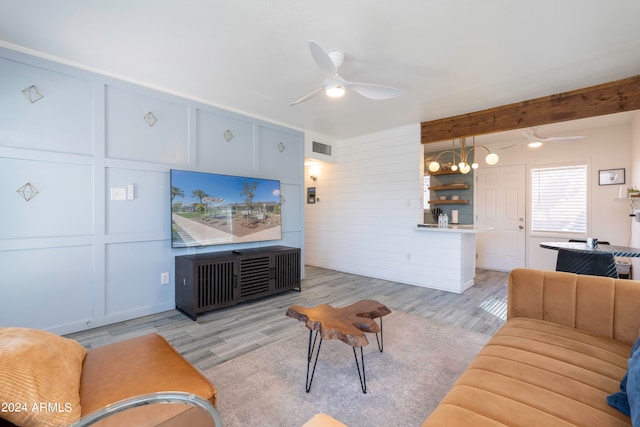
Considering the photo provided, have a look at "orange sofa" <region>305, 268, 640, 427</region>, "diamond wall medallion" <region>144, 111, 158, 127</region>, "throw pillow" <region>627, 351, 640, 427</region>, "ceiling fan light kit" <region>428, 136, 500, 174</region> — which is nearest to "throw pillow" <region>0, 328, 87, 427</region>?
"orange sofa" <region>305, 268, 640, 427</region>

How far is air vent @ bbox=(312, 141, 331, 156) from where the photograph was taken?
5.38m

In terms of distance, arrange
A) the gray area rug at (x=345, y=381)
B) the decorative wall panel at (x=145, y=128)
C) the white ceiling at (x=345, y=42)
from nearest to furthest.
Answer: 1. the gray area rug at (x=345, y=381)
2. the white ceiling at (x=345, y=42)
3. the decorative wall panel at (x=145, y=128)

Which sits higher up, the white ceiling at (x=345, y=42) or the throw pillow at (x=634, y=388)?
the white ceiling at (x=345, y=42)

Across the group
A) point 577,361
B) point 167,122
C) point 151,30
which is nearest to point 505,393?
point 577,361

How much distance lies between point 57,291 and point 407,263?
4.56 meters

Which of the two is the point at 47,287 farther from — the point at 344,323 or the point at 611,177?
the point at 611,177

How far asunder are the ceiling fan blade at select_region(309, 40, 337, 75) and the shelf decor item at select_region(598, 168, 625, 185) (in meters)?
5.19

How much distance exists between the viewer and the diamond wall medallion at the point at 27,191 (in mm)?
2580

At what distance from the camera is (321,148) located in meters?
5.51

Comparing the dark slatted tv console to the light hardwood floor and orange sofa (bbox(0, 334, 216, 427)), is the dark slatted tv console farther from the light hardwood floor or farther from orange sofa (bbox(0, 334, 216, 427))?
orange sofa (bbox(0, 334, 216, 427))

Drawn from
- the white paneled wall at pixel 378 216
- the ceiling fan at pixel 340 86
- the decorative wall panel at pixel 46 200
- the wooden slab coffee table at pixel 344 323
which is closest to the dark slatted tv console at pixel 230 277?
the decorative wall panel at pixel 46 200

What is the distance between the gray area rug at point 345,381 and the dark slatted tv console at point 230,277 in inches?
44.2

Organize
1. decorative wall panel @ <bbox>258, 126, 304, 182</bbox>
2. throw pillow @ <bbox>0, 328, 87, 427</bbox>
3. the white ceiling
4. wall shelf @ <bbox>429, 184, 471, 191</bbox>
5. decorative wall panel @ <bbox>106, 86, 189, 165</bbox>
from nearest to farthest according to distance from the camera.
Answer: throw pillow @ <bbox>0, 328, 87, 427</bbox>
the white ceiling
decorative wall panel @ <bbox>106, 86, 189, 165</bbox>
decorative wall panel @ <bbox>258, 126, 304, 182</bbox>
wall shelf @ <bbox>429, 184, 471, 191</bbox>

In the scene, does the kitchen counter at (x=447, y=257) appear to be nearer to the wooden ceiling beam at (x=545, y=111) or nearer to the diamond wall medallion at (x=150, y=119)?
the wooden ceiling beam at (x=545, y=111)
